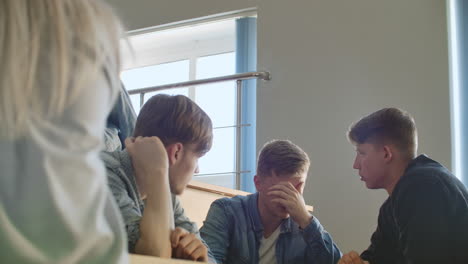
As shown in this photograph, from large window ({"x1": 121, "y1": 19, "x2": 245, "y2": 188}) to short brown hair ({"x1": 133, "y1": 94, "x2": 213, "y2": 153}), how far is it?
2723mm

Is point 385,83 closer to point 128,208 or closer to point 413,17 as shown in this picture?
point 413,17

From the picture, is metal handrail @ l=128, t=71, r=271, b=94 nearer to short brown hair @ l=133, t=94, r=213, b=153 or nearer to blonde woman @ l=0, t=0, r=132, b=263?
short brown hair @ l=133, t=94, r=213, b=153

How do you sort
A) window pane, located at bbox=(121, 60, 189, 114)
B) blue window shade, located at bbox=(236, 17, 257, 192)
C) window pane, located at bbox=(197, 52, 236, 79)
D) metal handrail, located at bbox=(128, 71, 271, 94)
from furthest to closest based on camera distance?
window pane, located at bbox=(121, 60, 189, 114) < window pane, located at bbox=(197, 52, 236, 79) < blue window shade, located at bbox=(236, 17, 257, 192) < metal handrail, located at bbox=(128, 71, 271, 94)

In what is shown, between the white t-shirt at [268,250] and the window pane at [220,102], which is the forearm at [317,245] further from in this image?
the window pane at [220,102]

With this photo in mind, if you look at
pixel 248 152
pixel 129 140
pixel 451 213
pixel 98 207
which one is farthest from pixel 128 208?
pixel 248 152

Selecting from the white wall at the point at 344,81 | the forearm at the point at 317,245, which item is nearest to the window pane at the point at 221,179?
the white wall at the point at 344,81

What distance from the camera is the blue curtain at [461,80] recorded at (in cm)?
297

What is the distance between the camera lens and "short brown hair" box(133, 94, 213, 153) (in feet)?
4.54

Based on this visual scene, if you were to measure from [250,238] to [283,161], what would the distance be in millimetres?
291

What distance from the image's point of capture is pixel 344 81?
343 cm

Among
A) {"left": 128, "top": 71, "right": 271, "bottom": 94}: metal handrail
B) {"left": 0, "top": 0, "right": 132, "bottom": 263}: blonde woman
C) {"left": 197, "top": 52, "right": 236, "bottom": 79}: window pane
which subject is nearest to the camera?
{"left": 0, "top": 0, "right": 132, "bottom": 263}: blonde woman

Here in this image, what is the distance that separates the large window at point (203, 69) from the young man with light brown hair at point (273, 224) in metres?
2.18

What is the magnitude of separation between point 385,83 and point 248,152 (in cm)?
94

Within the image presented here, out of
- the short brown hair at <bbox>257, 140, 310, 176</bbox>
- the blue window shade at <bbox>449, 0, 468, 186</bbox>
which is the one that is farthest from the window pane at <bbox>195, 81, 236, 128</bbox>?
the short brown hair at <bbox>257, 140, 310, 176</bbox>
